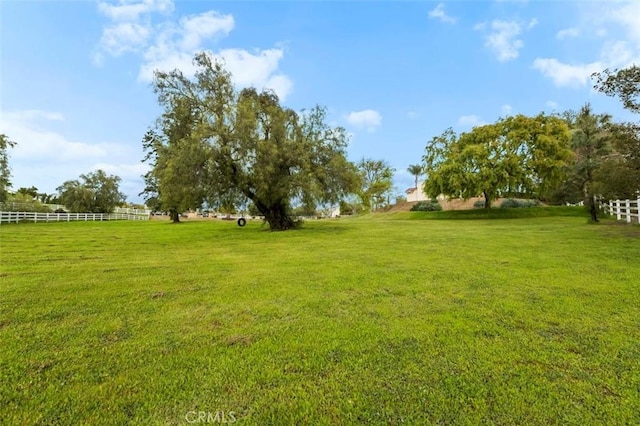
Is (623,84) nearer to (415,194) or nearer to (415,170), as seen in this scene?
(415,194)

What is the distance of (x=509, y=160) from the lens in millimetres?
23047

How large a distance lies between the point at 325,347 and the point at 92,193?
41.4 meters

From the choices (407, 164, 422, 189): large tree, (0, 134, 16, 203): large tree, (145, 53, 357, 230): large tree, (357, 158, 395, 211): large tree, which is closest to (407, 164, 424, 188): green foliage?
(407, 164, 422, 189): large tree

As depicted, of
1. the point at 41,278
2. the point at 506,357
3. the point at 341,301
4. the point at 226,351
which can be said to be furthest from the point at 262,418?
the point at 41,278

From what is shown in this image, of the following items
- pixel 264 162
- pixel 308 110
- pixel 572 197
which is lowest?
pixel 572 197

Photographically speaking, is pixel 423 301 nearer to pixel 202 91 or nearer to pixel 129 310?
pixel 129 310

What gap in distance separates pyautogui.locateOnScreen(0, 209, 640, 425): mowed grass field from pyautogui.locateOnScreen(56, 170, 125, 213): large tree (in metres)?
35.9

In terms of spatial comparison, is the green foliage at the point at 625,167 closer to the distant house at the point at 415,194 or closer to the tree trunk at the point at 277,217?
the tree trunk at the point at 277,217

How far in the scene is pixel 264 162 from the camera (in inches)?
552

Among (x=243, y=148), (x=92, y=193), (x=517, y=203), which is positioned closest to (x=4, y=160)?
(x=92, y=193)

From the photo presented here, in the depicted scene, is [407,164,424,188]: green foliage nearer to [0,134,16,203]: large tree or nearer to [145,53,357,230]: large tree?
[145,53,357,230]: large tree

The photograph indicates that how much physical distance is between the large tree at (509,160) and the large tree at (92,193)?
Result: 35.7m

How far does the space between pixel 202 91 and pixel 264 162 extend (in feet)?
19.5

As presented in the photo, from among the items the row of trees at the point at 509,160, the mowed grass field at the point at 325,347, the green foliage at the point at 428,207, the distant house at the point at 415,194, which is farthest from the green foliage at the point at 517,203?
the mowed grass field at the point at 325,347
